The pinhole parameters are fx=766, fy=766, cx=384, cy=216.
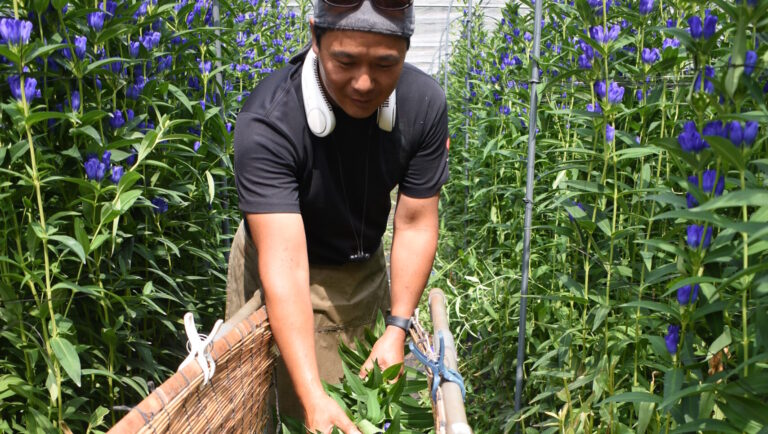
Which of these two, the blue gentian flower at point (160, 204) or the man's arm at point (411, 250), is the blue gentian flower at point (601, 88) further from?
the blue gentian flower at point (160, 204)

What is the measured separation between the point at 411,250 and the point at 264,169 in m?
0.55

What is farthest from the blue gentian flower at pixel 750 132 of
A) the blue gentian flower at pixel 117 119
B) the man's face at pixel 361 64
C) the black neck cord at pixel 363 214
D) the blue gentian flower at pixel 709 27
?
the blue gentian flower at pixel 117 119

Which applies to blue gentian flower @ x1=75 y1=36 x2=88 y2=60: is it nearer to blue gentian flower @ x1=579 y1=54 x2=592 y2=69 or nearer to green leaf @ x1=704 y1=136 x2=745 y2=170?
blue gentian flower @ x1=579 y1=54 x2=592 y2=69

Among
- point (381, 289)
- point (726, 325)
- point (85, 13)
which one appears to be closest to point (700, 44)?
point (726, 325)

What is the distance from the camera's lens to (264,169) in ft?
6.39

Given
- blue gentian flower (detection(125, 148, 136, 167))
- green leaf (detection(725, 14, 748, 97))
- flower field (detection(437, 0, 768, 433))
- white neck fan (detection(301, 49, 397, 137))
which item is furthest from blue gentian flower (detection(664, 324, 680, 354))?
blue gentian flower (detection(125, 148, 136, 167))

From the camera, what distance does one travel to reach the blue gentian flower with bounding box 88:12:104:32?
2.31 m

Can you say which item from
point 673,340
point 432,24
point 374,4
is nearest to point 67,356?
point 374,4

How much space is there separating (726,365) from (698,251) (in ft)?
0.95

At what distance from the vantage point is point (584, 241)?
2.21 m

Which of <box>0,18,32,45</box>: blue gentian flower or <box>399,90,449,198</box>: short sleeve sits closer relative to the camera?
<box>0,18,32,45</box>: blue gentian flower

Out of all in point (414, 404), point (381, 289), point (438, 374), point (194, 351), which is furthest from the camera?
point (381, 289)

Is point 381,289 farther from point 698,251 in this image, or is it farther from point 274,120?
point 698,251

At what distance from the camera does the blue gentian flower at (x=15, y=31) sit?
201 cm
